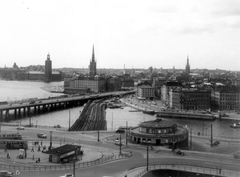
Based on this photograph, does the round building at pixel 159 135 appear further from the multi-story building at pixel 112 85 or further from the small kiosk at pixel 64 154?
the multi-story building at pixel 112 85

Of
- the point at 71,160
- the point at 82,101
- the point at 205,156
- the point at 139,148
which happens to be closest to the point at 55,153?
the point at 71,160

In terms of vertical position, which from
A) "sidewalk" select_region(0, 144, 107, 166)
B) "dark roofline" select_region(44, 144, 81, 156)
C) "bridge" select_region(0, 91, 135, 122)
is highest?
"dark roofline" select_region(44, 144, 81, 156)

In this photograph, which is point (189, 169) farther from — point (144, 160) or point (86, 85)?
point (86, 85)

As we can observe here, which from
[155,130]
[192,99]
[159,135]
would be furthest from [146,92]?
[159,135]

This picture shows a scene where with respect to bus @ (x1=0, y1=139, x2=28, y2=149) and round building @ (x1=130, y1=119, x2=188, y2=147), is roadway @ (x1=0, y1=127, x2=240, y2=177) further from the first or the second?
bus @ (x1=0, y1=139, x2=28, y2=149)

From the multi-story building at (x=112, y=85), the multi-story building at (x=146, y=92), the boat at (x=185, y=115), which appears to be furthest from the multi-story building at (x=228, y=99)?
the multi-story building at (x=112, y=85)

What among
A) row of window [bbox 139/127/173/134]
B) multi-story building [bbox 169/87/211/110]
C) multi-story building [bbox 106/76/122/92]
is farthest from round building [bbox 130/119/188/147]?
multi-story building [bbox 106/76/122/92]
